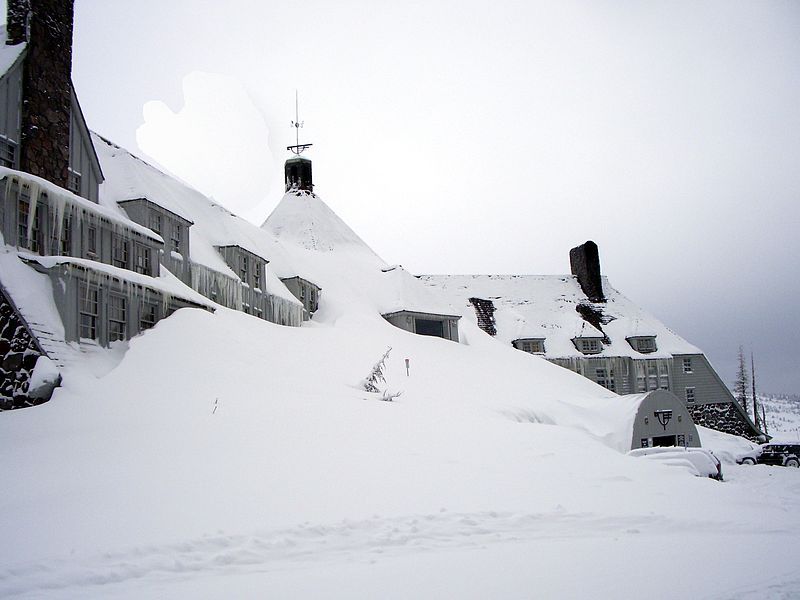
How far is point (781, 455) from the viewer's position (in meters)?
28.0

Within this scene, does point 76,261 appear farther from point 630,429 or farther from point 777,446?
point 777,446

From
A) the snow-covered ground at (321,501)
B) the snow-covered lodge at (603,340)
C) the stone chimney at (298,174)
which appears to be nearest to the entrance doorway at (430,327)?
the snow-covered lodge at (603,340)

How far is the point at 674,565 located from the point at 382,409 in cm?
842

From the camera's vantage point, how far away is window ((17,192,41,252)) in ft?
47.2

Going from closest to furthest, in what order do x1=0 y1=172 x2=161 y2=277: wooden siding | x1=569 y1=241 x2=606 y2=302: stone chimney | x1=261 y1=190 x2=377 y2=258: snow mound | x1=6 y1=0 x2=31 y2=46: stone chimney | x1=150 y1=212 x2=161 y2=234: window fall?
x1=0 y1=172 x2=161 y2=277: wooden siding
x1=6 y1=0 x2=31 y2=46: stone chimney
x1=150 y1=212 x2=161 y2=234: window
x1=261 y1=190 x2=377 y2=258: snow mound
x1=569 y1=241 x2=606 y2=302: stone chimney

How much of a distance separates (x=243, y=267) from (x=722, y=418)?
35.5m

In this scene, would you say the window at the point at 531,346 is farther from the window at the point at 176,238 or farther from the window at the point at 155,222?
the window at the point at 155,222

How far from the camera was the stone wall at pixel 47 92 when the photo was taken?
1677 centimetres

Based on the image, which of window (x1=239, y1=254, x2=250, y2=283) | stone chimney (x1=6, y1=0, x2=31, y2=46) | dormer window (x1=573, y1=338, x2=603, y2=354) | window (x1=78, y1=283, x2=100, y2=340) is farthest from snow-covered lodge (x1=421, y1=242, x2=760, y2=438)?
stone chimney (x1=6, y1=0, x2=31, y2=46)

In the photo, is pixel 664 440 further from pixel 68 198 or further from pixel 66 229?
pixel 68 198

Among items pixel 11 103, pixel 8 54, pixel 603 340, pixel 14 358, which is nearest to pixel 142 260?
pixel 11 103

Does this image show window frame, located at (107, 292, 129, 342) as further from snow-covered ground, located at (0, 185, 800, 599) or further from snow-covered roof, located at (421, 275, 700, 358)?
A: snow-covered roof, located at (421, 275, 700, 358)

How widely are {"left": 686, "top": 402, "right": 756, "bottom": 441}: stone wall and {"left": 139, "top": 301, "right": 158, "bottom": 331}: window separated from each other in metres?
38.6

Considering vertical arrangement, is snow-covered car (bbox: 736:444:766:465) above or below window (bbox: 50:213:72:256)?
below
